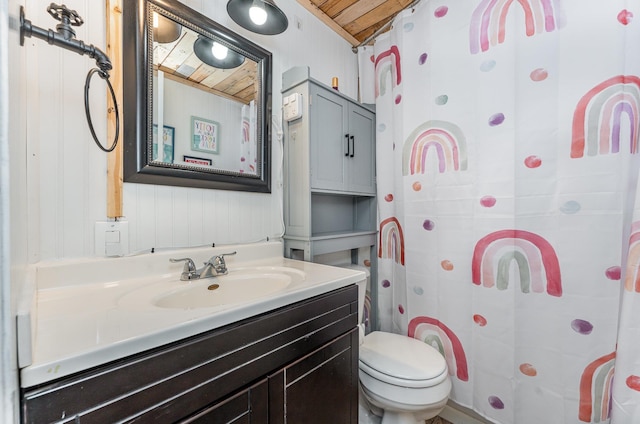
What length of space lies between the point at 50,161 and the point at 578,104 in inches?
73.4

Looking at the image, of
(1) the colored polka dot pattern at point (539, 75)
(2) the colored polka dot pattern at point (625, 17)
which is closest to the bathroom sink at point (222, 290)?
(1) the colored polka dot pattern at point (539, 75)

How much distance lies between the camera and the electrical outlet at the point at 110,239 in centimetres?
88

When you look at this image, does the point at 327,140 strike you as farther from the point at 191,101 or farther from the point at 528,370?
the point at 528,370

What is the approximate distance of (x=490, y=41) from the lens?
1.21 m

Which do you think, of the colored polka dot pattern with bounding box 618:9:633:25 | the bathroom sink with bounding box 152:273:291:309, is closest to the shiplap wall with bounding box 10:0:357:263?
the bathroom sink with bounding box 152:273:291:309

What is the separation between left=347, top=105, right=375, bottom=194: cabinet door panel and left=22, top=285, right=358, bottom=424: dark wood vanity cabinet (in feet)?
2.67

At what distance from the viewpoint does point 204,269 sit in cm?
100

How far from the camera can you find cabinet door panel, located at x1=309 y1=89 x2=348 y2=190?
139 centimetres

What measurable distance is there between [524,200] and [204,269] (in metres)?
1.36

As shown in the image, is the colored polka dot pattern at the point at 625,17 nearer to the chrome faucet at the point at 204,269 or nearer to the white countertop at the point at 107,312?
the white countertop at the point at 107,312

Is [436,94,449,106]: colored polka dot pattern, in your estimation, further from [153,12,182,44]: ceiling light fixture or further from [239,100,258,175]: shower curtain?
[153,12,182,44]: ceiling light fixture

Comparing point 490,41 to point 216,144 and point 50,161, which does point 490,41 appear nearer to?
point 216,144

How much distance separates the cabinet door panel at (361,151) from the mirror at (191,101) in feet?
1.75

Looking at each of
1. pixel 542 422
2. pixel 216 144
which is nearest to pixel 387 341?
pixel 542 422
